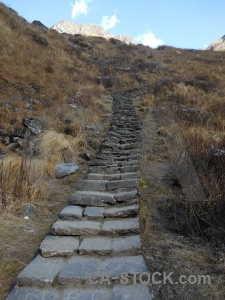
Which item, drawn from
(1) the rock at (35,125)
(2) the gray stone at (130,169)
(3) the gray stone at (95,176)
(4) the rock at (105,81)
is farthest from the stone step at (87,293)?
(4) the rock at (105,81)

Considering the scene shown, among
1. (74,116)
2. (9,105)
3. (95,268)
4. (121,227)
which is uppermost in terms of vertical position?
(9,105)

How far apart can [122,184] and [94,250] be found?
199cm

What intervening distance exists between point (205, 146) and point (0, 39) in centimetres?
1143

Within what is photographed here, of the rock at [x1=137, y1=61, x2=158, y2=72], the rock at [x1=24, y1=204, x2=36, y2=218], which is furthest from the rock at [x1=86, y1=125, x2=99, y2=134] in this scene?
the rock at [x1=137, y1=61, x2=158, y2=72]

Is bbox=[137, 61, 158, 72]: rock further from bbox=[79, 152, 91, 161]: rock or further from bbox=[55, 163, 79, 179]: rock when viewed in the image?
bbox=[55, 163, 79, 179]: rock

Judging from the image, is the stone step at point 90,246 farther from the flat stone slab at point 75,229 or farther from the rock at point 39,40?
the rock at point 39,40

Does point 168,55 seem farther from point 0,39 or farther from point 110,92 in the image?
point 0,39

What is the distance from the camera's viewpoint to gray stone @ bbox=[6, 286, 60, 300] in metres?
2.49

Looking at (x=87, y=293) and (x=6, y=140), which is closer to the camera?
(x=87, y=293)

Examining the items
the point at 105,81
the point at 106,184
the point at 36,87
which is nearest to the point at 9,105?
the point at 36,87

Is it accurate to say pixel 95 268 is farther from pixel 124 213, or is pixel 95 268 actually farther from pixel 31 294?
pixel 124 213

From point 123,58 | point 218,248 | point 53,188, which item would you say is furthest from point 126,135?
point 123,58

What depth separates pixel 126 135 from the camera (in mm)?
8539

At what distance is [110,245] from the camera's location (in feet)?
10.9
